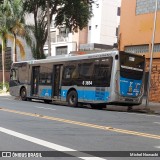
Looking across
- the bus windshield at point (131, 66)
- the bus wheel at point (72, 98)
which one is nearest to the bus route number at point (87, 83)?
the bus wheel at point (72, 98)

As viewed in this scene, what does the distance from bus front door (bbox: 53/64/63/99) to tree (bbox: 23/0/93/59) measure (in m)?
11.4

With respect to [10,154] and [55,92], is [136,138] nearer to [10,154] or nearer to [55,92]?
[10,154]

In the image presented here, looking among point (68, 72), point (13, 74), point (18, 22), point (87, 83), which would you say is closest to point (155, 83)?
point (68, 72)

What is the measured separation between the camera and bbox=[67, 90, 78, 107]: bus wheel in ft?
72.5

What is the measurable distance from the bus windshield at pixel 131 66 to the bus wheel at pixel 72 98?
3.60 metres

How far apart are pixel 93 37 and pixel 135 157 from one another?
44825 millimetres

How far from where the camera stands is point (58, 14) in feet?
122

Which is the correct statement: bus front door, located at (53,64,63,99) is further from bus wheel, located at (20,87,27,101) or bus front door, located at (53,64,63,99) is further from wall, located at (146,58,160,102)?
wall, located at (146,58,160,102)

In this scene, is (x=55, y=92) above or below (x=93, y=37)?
below

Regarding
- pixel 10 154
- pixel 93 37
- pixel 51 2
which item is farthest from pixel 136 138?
pixel 93 37

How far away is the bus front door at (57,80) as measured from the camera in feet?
77.9

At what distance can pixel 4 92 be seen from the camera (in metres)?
40.1

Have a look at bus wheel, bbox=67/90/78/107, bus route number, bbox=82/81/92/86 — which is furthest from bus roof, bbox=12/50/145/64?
bus wheel, bbox=67/90/78/107

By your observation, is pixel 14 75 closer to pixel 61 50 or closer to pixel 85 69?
pixel 85 69
